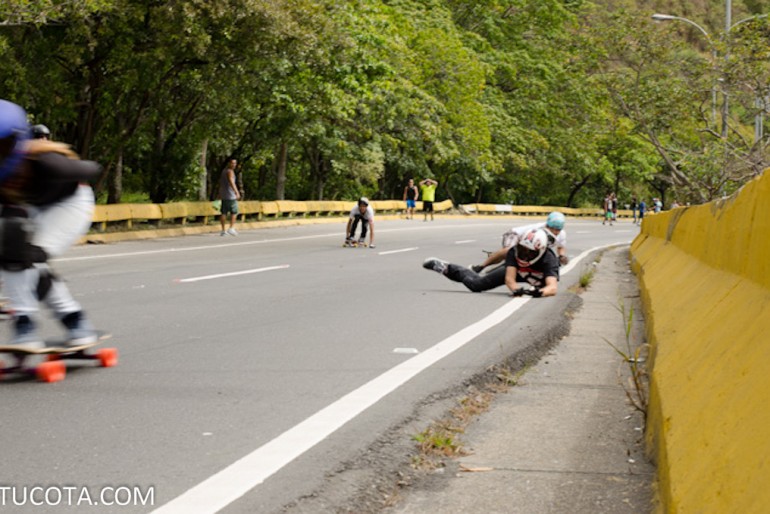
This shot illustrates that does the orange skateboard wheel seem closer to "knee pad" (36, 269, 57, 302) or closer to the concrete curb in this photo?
"knee pad" (36, 269, 57, 302)

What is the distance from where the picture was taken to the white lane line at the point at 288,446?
13.7 feet

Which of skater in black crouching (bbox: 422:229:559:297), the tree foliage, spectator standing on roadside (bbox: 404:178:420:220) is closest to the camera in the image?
skater in black crouching (bbox: 422:229:559:297)

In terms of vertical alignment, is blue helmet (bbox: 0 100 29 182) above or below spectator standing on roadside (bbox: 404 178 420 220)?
above

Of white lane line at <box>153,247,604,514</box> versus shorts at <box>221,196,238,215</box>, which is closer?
white lane line at <box>153,247,604,514</box>

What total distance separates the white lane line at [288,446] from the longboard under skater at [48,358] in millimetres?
1763

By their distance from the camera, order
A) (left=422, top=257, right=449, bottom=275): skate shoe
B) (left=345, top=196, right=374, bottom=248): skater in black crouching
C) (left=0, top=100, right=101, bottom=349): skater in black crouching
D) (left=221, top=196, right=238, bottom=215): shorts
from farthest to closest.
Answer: (left=221, top=196, right=238, bottom=215): shorts, (left=345, top=196, right=374, bottom=248): skater in black crouching, (left=422, top=257, right=449, bottom=275): skate shoe, (left=0, top=100, right=101, bottom=349): skater in black crouching

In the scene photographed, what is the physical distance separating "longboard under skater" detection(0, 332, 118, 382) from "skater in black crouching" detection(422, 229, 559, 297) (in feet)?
23.4

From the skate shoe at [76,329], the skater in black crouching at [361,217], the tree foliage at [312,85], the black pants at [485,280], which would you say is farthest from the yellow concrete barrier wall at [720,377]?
the skater in black crouching at [361,217]

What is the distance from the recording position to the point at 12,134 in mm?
5910

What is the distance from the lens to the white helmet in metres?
13.2

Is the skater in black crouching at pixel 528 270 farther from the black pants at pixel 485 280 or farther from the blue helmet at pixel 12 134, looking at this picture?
the blue helmet at pixel 12 134

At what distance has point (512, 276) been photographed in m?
13.3

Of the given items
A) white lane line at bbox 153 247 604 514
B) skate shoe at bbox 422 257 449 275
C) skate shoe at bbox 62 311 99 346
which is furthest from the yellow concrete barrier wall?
skate shoe at bbox 422 257 449 275

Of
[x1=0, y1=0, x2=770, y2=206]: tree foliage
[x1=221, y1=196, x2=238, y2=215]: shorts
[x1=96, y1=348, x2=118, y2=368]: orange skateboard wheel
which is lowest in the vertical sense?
[x1=96, y1=348, x2=118, y2=368]: orange skateboard wheel
